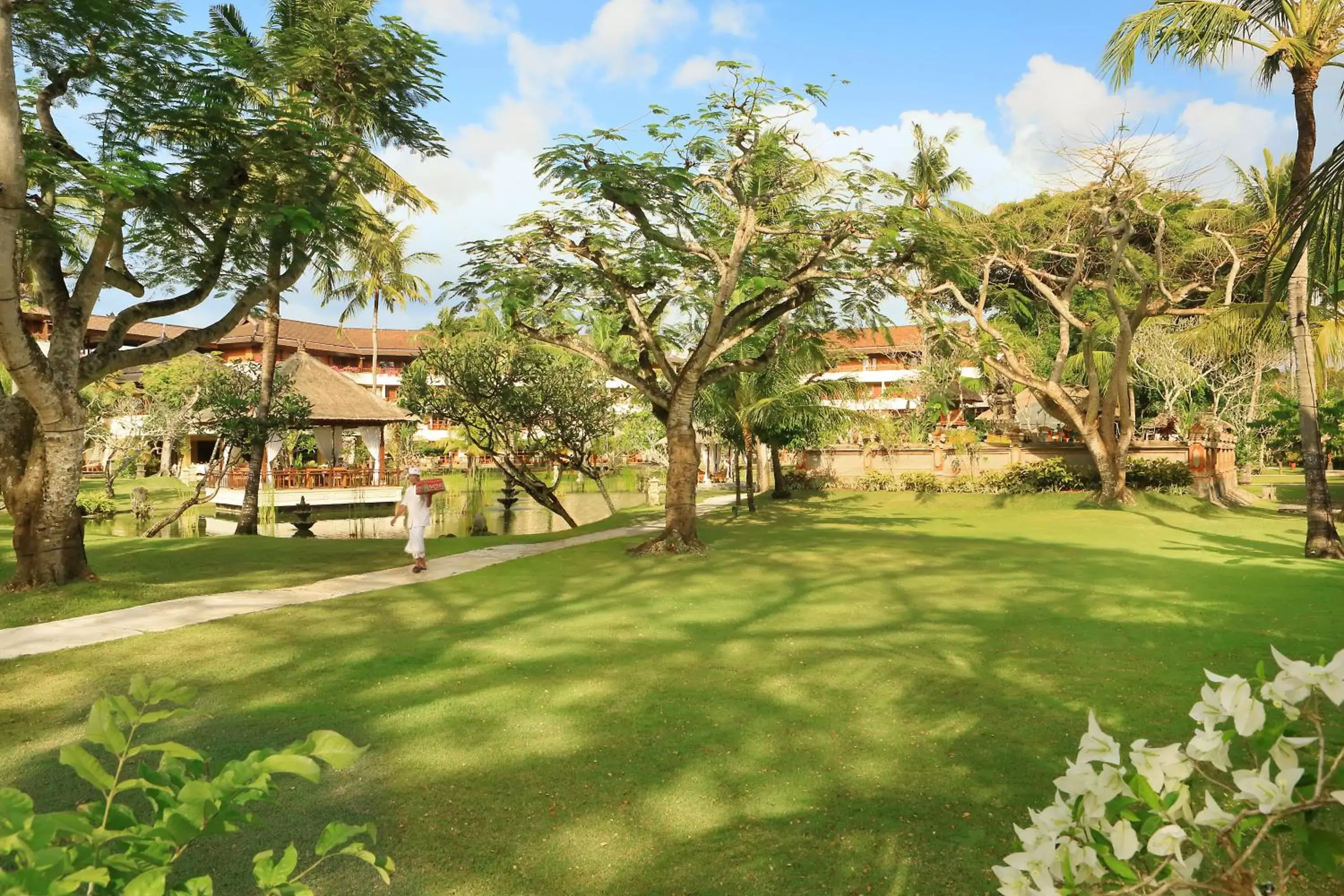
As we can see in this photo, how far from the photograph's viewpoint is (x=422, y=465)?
46.8m

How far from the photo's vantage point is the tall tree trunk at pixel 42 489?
9594mm

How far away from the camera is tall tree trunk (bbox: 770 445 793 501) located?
27328 millimetres

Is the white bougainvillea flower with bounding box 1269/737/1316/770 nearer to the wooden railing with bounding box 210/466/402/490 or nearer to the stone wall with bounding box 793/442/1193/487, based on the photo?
the stone wall with bounding box 793/442/1193/487

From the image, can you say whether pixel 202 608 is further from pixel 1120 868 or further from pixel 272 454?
pixel 272 454

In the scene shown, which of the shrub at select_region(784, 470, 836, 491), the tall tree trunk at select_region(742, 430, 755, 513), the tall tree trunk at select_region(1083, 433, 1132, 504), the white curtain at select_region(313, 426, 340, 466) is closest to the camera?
the tall tree trunk at select_region(1083, 433, 1132, 504)

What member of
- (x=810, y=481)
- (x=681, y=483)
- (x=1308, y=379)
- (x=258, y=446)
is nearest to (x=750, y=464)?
(x=810, y=481)

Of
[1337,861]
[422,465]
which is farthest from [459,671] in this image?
[422,465]

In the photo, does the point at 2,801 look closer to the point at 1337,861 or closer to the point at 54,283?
the point at 1337,861

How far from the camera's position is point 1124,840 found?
1.56 meters

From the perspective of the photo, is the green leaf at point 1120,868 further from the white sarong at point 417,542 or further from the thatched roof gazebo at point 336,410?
the thatched roof gazebo at point 336,410

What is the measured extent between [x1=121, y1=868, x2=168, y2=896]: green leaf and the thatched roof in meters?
31.3

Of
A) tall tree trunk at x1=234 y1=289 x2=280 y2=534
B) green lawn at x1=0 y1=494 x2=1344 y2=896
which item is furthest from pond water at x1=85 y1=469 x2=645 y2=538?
green lawn at x1=0 y1=494 x2=1344 y2=896

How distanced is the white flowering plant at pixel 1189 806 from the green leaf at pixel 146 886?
4.54 ft

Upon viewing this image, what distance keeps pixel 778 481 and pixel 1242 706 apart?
1057 inches
